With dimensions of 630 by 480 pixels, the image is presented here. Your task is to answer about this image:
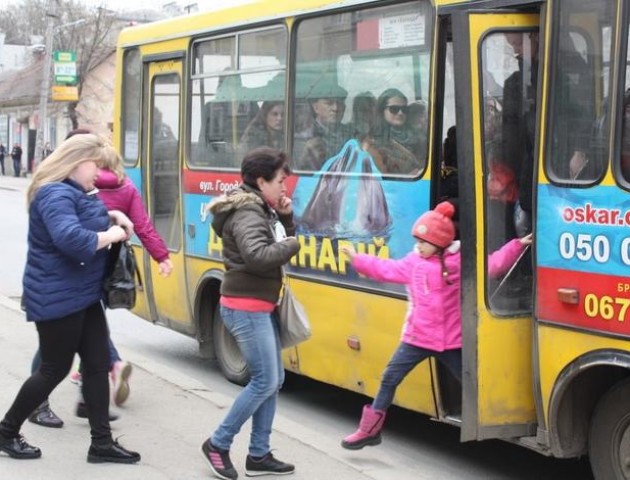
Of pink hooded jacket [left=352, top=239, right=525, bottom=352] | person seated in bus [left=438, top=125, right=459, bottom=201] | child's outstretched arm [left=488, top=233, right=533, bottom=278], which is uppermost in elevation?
person seated in bus [left=438, top=125, right=459, bottom=201]

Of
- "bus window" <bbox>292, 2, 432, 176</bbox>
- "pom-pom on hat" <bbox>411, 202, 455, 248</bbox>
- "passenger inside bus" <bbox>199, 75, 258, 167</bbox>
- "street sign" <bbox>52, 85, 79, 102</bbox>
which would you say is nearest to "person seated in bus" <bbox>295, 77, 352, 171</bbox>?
"bus window" <bbox>292, 2, 432, 176</bbox>

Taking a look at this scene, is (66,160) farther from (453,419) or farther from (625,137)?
(625,137)

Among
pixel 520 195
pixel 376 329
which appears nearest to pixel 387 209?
pixel 376 329

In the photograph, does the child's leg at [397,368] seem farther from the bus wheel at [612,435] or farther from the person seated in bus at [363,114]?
the person seated in bus at [363,114]

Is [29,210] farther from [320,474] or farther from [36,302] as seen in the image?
[320,474]

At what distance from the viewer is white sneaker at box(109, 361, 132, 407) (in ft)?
23.4

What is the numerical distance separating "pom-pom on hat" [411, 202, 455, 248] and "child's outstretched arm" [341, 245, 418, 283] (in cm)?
17

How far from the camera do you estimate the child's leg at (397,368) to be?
234 inches

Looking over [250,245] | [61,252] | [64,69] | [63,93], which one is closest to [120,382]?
[61,252]

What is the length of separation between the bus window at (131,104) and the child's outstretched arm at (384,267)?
4184 mm

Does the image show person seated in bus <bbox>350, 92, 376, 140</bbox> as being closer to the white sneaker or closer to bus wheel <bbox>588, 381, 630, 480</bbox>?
the white sneaker

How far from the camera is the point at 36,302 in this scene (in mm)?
5547

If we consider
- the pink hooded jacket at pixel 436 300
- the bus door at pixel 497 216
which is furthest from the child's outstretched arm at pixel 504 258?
the pink hooded jacket at pixel 436 300

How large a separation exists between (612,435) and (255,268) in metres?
1.91
